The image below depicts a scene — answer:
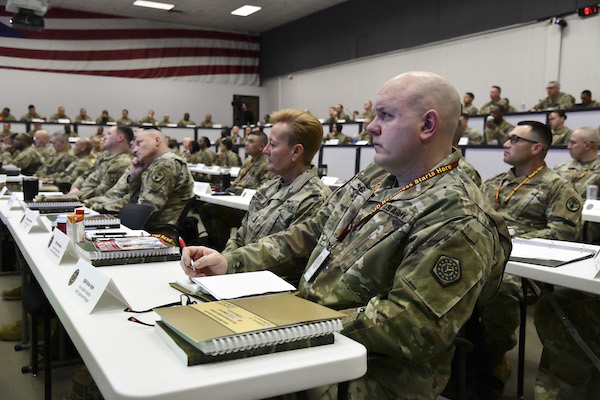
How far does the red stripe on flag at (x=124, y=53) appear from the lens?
15.2 meters

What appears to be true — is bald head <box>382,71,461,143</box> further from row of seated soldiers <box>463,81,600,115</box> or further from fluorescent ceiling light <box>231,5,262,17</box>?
fluorescent ceiling light <box>231,5,262,17</box>

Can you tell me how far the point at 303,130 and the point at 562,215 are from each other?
1520mm

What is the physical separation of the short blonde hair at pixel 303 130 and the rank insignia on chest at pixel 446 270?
1157 millimetres

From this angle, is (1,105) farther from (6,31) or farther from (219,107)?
(219,107)

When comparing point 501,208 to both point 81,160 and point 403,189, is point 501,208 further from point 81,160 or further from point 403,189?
point 81,160

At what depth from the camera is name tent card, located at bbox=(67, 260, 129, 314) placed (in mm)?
1188

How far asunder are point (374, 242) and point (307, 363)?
476mm

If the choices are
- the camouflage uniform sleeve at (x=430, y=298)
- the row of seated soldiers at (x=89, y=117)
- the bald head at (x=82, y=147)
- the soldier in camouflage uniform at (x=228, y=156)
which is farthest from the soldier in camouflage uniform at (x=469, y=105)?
the camouflage uniform sleeve at (x=430, y=298)

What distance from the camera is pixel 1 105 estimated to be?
1499cm

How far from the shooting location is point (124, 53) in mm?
16672

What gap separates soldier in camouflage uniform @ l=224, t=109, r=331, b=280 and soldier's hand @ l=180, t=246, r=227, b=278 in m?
0.60

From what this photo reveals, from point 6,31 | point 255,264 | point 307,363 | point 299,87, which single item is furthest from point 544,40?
point 6,31

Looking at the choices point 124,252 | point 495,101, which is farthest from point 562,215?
point 495,101

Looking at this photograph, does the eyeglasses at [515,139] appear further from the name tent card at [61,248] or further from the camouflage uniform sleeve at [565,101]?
the camouflage uniform sleeve at [565,101]
